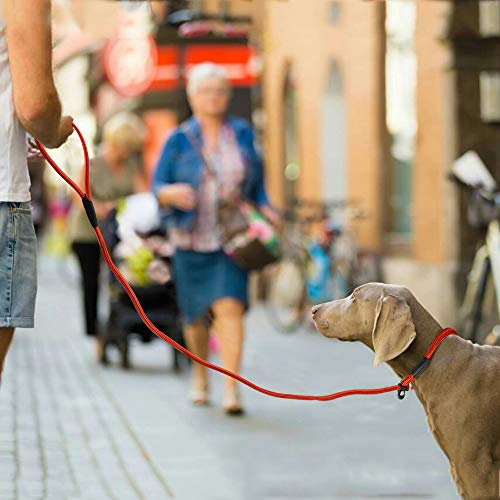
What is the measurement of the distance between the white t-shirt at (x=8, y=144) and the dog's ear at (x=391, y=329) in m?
1.23

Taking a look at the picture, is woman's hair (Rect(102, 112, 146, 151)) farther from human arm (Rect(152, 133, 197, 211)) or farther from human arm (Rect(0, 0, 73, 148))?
human arm (Rect(0, 0, 73, 148))

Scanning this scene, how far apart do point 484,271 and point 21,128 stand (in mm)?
5930

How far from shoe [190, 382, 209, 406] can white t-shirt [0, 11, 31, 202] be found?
4.45 meters

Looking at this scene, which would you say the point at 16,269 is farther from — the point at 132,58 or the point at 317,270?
the point at 132,58

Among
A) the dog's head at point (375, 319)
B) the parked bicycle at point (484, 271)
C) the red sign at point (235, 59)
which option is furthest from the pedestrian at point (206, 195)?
the red sign at point (235, 59)

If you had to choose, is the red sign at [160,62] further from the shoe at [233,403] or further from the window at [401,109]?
the shoe at [233,403]

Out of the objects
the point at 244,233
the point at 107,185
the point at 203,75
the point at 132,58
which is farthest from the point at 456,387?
the point at 132,58

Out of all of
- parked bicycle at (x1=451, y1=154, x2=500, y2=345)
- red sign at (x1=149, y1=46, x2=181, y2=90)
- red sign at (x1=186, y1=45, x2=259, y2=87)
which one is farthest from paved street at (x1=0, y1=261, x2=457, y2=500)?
red sign at (x1=149, y1=46, x2=181, y2=90)

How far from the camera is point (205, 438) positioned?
725 cm

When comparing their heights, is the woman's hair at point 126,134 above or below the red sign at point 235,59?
below

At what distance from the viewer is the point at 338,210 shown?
52.3ft

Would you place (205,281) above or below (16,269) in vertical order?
below

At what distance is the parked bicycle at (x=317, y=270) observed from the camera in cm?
1367

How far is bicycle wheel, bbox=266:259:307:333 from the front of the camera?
13.6m
